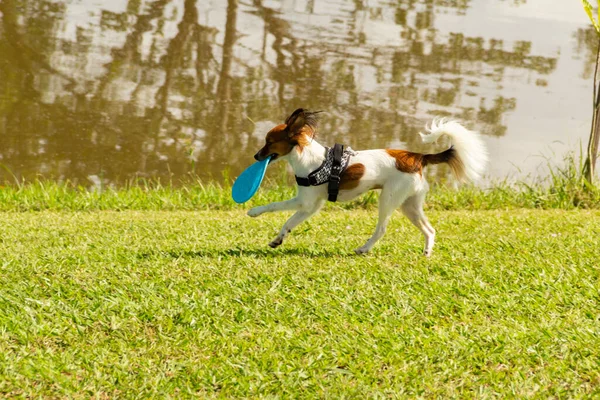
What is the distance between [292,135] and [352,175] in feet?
1.55

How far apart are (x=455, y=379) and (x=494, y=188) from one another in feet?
18.3

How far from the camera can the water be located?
34.1ft

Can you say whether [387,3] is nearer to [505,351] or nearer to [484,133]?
[484,133]

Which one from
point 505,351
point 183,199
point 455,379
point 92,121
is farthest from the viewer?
point 92,121

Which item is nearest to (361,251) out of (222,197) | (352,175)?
(352,175)

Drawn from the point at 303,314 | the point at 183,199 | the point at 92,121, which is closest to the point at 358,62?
the point at 92,121

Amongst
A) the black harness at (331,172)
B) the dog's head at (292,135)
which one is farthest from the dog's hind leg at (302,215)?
the dog's head at (292,135)

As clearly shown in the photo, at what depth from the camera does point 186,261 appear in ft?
17.2

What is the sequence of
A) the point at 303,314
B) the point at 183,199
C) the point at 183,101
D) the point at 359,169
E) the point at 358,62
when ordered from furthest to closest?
the point at 358,62, the point at 183,101, the point at 183,199, the point at 359,169, the point at 303,314

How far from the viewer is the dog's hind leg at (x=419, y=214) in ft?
17.4

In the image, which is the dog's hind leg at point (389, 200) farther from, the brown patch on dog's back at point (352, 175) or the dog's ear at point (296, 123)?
the dog's ear at point (296, 123)

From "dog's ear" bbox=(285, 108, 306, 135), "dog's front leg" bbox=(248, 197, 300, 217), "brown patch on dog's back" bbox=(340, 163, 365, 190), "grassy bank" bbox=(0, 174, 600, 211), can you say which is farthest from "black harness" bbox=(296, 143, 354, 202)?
"grassy bank" bbox=(0, 174, 600, 211)

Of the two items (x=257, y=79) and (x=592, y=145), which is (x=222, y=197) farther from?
(x=257, y=79)

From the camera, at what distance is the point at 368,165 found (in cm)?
511
